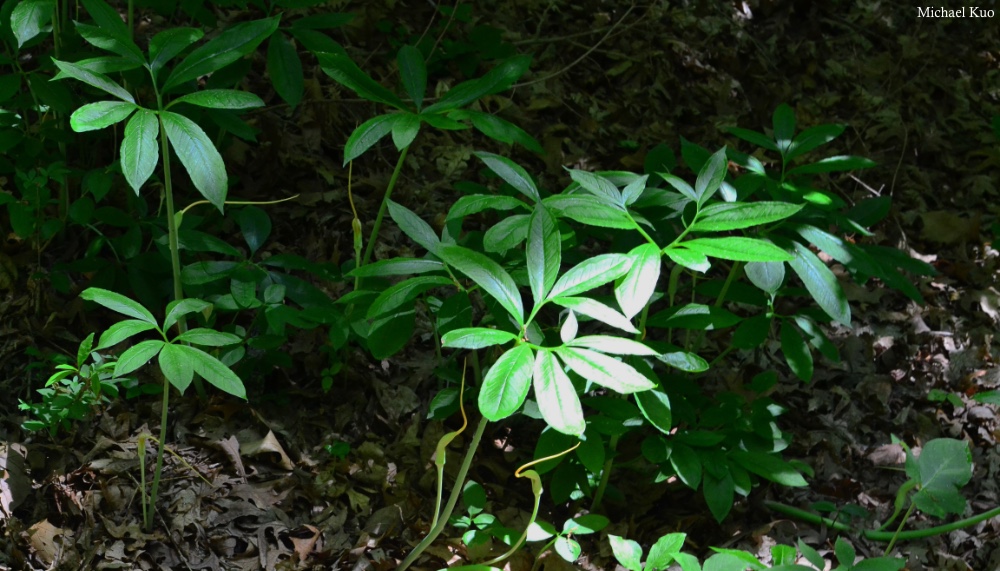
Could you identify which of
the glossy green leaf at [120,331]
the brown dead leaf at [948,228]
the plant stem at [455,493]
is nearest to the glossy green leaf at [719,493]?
the plant stem at [455,493]

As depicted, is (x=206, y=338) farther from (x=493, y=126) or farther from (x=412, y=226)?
(x=493, y=126)

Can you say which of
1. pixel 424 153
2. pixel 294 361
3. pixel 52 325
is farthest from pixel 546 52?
pixel 52 325

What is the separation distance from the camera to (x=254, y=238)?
7.25 feet

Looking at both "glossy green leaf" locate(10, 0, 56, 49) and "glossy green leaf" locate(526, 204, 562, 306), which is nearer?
"glossy green leaf" locate(526, 204, 562, 306)

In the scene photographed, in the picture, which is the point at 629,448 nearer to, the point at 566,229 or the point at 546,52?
the point at 566,229

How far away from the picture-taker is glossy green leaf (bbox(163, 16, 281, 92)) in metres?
1.72

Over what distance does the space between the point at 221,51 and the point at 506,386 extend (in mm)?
1022

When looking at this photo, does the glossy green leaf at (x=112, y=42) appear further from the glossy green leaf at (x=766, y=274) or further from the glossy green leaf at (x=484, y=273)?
the glossy green leaf at (x=766, y=274)

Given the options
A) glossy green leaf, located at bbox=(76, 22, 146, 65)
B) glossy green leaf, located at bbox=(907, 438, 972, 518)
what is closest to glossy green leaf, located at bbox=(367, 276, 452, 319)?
glossy green leaf, located at bbox=(76, 22, 146, 65)

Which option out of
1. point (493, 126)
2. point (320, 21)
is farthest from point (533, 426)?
point (320, 21)

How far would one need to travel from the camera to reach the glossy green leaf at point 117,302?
5.41 ft

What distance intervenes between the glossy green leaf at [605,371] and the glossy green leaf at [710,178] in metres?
0.45

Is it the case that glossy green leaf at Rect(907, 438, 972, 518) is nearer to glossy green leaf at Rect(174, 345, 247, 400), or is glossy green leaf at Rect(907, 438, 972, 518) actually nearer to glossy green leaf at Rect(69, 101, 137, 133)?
glossy green leaf at Rect(174, 345, 247, 400)

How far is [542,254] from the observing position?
1.47 m
